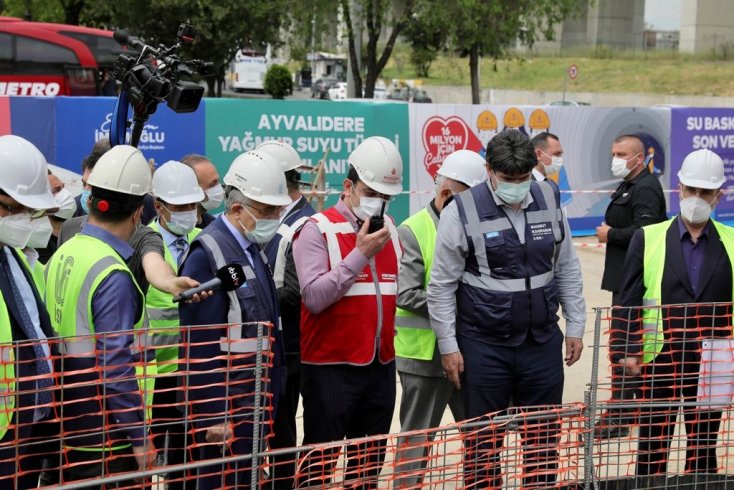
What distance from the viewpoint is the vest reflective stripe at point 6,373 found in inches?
140

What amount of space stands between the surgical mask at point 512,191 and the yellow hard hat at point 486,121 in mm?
11777

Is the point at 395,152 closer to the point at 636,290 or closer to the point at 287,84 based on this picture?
the point at 636,290

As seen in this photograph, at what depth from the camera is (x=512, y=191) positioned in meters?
Result: 5.18

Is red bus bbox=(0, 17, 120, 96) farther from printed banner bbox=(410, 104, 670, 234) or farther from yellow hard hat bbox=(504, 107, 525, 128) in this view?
yellow hard hat bbox=(504, 107, 525, 128)

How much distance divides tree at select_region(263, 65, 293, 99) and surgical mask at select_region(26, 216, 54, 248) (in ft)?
169

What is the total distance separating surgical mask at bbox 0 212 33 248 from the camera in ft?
12.4

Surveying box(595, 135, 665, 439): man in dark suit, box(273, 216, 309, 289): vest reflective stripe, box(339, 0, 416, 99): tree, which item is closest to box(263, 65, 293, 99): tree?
box(339, 0, 416, 99): tree

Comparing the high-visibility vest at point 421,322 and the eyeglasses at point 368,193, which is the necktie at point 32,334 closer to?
the eyeglasses at point 368,193

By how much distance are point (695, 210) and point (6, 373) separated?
12.0 ft

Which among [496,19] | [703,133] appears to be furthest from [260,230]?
[496,19]

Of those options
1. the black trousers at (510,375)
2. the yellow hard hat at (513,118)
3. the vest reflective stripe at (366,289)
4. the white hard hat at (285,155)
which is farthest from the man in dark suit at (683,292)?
the yellow hard hat at (513,118)

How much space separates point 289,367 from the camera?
562cm

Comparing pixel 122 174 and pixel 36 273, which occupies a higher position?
pixel 122 174

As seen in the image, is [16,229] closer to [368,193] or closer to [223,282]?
[223,282]
